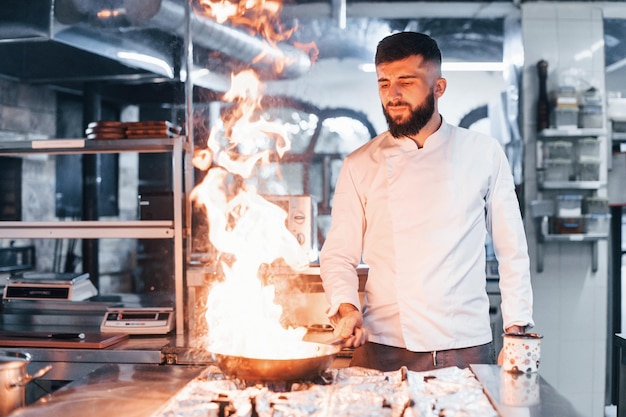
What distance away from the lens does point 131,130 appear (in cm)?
356

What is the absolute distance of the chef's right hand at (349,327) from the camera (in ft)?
6.79

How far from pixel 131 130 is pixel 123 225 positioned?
0.52 metres

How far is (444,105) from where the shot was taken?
5.73m

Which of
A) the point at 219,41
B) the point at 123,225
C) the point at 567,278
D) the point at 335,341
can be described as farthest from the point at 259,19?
the point at 335,341

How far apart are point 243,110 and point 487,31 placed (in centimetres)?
213

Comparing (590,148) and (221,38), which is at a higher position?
(221,38)

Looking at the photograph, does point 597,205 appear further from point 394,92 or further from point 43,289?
point 43,289

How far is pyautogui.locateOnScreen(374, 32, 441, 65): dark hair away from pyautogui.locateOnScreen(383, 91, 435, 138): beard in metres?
0.15

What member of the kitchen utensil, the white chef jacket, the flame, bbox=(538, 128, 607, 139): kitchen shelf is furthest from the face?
the flame

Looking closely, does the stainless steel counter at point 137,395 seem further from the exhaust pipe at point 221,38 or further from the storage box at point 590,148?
the storage box at point 590,148

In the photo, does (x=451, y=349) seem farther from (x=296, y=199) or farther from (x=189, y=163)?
(x=189, y=163)

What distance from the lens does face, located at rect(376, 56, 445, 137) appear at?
7.58 feet

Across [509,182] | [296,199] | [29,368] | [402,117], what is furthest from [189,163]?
[509,182]

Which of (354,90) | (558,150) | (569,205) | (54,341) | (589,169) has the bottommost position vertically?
(54,341)
